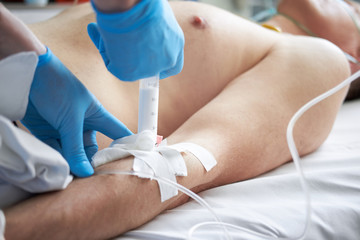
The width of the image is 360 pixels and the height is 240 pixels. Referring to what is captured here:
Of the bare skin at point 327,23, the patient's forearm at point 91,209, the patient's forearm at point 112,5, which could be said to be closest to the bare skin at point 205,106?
the patient's forearm at point 91,209

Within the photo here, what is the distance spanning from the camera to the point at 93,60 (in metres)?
1.02

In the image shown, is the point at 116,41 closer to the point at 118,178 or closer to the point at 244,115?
the point at 118,178

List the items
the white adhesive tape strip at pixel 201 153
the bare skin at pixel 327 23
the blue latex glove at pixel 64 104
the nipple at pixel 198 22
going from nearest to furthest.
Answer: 1. the blue latex glove at pixel 64 104
2. the white adhesive tape strip at pixel 201 153
3. the nipple at pixel 198 22
4. the bare skin at pixel 327 23

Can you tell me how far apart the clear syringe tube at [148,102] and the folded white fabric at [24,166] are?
0.69 ft

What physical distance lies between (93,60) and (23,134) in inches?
18.5

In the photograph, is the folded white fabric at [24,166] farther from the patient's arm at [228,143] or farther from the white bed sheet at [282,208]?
the white bed sheet at [282,208]

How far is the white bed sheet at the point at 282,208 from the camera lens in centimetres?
71

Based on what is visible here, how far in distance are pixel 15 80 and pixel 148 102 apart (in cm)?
26

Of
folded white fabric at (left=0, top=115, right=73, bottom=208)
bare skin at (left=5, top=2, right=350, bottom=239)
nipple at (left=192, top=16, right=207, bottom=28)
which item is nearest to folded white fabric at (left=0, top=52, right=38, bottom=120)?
folded white fabric at (left=0, top=115, right=73, bottom=208)

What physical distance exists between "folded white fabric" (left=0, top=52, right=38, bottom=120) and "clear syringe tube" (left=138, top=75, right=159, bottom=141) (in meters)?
0.23

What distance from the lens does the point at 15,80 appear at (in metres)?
0.61

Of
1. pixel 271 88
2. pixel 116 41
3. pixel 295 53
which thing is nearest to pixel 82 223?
pixel 116 41

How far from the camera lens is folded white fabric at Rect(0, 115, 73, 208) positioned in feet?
1.80

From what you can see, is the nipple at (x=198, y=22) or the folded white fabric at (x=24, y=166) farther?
the nipple at (x=198, y=22)
